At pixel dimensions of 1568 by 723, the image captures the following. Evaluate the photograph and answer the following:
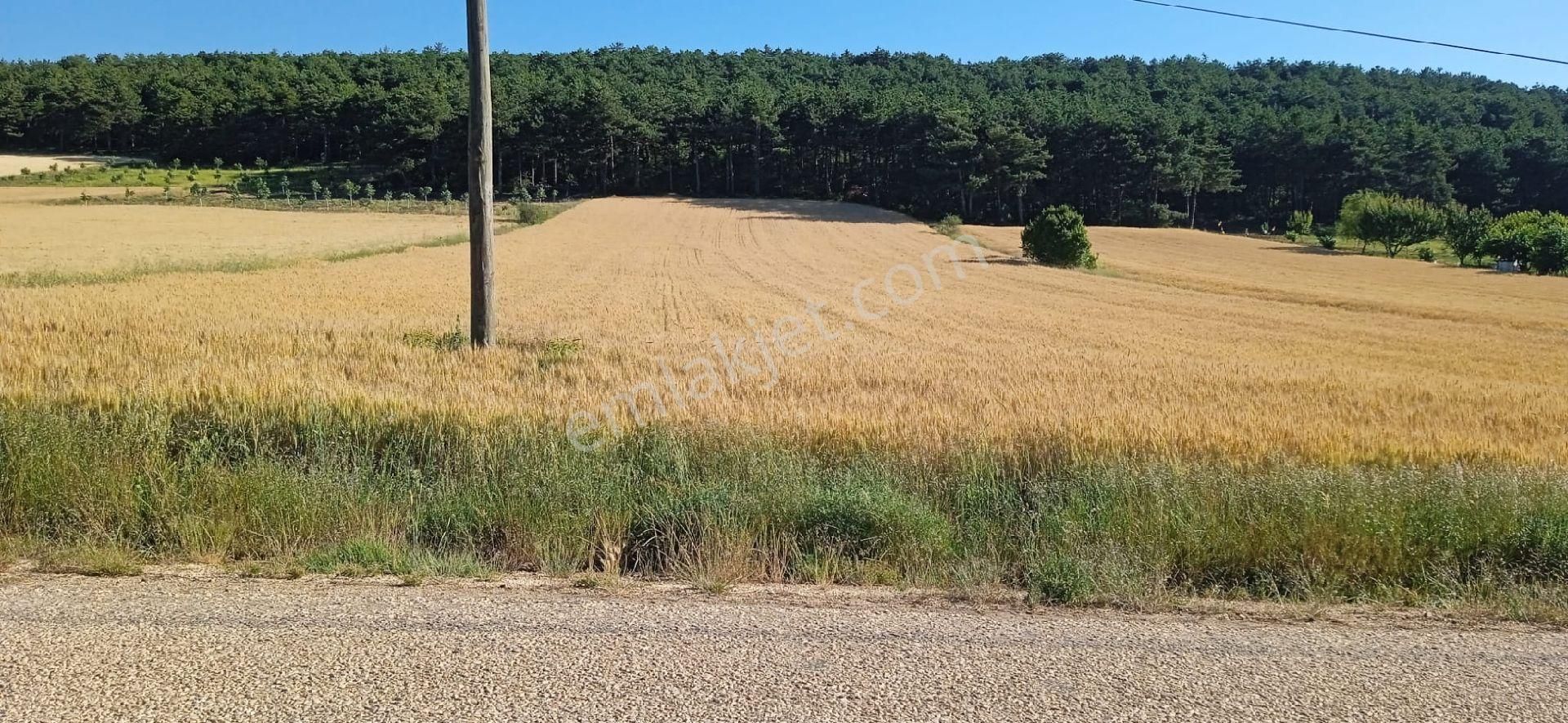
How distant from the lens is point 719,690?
12.1 ft

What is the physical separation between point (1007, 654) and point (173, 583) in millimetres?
4232

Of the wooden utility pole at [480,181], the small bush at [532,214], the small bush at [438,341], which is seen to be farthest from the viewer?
the small bush at [532,214]

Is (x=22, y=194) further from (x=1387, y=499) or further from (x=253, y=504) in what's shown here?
(x=1387, y=499)

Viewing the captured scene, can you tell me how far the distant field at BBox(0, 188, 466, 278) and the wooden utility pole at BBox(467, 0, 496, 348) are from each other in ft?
74.0

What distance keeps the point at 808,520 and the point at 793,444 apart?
93.8 inches

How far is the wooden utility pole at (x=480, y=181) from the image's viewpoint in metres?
12.9

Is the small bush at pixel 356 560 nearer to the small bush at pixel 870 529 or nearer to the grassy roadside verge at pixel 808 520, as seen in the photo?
the grassy roadside verge at pixel 808 520

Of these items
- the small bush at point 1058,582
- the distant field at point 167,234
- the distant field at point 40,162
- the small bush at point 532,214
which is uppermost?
the distant field at point 40,162

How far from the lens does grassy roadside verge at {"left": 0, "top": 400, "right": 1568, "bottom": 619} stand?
5.43 meters

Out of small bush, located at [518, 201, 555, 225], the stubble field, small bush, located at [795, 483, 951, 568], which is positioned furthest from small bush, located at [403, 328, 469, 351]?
small bush, located at [518, 201, 555, 225]

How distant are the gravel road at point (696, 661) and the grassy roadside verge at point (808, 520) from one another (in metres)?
0.58

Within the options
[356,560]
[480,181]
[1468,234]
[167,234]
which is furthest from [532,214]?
[1468,234]

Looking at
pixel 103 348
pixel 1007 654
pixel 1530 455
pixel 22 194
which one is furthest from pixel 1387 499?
pixel 22 194

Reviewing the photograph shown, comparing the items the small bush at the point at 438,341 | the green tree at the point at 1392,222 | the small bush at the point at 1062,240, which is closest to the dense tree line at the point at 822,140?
the green tree at the point at 1392,222
